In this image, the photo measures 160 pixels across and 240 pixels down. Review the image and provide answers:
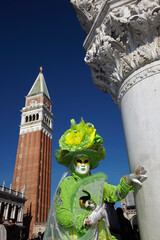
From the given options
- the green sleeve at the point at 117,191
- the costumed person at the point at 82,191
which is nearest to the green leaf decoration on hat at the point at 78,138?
the costumed person at the point at 82,191

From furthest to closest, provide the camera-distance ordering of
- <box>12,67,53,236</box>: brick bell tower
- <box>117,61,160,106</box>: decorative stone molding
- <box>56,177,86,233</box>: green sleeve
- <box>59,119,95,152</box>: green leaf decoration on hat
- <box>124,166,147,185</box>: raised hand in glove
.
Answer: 1. <box>12,67,53,236</box>: brick bell tower
2. <box>59,119,95,152</box>: green leaf decoration on hat
3. <box>117,61,160,106</box>: decorative stone molding
4. <box>124,166,147,185</box>: raised hand in glove
5. <box>56,177,86,233</box>: green sleeve

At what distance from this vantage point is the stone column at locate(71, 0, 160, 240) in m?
2.24

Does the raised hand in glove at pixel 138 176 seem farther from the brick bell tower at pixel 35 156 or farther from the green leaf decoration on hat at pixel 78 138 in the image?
the brick bell tower at pixel 35 156

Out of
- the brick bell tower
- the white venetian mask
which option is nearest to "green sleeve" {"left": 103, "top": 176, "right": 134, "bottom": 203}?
the white venetian mask

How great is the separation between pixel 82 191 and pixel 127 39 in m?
2.06

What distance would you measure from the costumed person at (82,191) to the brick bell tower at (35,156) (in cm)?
3615

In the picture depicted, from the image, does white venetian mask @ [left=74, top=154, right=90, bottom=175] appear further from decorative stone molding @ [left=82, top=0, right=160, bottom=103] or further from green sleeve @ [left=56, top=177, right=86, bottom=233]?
decorative stone molding @ [left=82, top=0, right=160, bottom=103]

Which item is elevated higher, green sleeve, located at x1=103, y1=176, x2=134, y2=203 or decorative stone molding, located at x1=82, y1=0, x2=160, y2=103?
decorative stone molding, located at x1=82, y1=0, x2=160, y2=103

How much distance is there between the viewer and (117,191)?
8.19ft

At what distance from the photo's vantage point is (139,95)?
265 centimetres

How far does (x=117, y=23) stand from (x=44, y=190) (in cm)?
4094

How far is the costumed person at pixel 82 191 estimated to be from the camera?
2.20m

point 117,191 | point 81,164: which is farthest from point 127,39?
point 117,191

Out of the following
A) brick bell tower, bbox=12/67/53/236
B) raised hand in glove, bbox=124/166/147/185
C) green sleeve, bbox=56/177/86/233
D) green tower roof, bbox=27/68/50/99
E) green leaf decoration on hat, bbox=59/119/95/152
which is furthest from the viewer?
green tower roof, bbox=27/68/50/99
